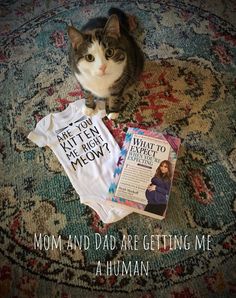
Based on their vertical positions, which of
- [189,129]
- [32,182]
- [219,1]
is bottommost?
[32,182]

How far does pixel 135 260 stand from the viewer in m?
0.88

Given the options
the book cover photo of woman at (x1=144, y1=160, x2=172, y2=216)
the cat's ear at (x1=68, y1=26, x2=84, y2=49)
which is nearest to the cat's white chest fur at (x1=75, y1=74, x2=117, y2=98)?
the cat's ear at (x1=68, y1=26, x2=84, y2=49)

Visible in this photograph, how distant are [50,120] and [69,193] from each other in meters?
0.34

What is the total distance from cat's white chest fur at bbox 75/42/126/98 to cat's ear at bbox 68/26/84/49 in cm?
5

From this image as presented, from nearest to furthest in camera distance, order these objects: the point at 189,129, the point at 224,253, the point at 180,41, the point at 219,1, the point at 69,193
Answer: the point at 224,253, the point at 69,193, the point at 189,129, the point at 180,41, the point at 219,1

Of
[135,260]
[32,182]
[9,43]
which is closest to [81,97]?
[32,182]

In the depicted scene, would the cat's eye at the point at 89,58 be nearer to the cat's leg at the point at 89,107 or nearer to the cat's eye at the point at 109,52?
the cat's eye at the point at 109,52

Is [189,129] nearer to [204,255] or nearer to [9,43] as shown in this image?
[204,255]

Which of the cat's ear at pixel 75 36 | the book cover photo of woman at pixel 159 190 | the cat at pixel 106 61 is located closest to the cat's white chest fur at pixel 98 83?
the cat at pixel 106 61

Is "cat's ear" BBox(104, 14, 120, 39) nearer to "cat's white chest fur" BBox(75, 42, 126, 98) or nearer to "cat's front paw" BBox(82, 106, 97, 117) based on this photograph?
"cat's white chest fur" BBox(75, 42, 126, 98)

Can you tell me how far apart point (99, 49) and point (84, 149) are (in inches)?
15.3

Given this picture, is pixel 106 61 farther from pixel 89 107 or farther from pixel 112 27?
pixel 89 107

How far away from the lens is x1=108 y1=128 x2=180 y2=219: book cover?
0.95 m

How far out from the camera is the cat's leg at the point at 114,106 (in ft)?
3.65
